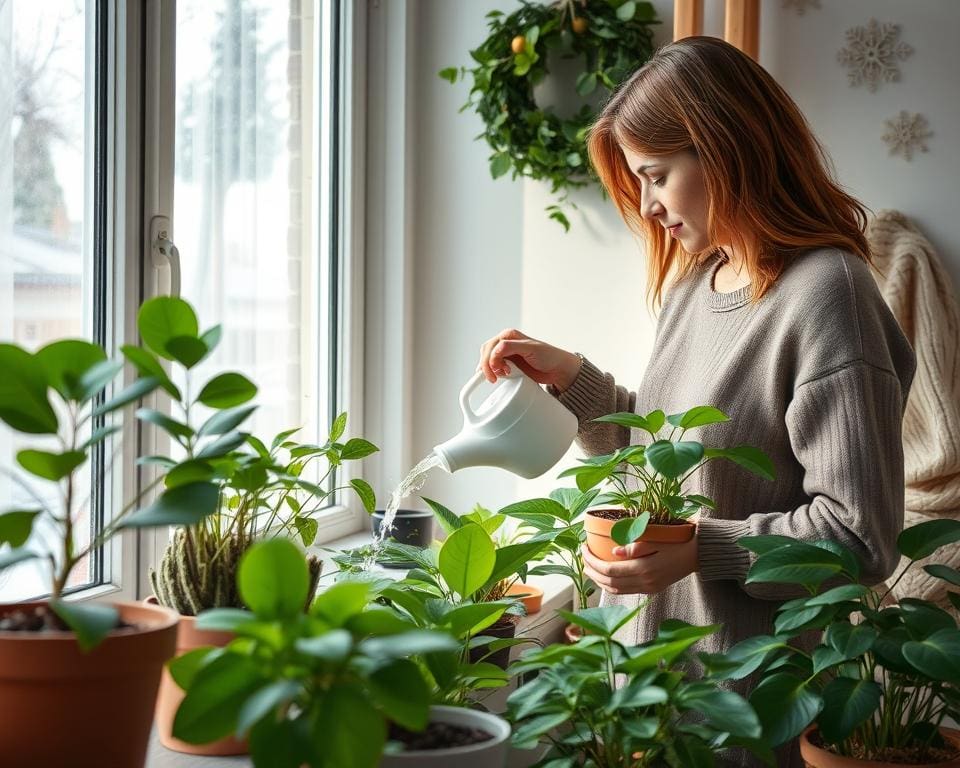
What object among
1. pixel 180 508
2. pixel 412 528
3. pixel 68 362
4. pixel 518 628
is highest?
pixel 68 362

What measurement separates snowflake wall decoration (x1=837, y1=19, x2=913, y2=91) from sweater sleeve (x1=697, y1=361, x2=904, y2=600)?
3.15 feet

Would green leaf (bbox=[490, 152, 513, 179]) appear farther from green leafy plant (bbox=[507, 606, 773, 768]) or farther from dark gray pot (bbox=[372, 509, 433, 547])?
green leafy plant (bbox=[507, 606, 773, 768])

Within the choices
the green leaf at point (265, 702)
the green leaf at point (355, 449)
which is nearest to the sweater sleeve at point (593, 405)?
the green leaf at point (355, 449)

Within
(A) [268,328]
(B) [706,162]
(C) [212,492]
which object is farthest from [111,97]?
(C) [212,492]

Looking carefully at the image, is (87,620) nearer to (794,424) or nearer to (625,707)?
(625,707)

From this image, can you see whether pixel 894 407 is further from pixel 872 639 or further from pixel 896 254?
pixel 896 254

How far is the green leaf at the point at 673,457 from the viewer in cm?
101

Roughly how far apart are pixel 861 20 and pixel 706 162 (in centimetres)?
89

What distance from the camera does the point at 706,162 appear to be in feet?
4.53

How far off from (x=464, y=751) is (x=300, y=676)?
0.17 metres

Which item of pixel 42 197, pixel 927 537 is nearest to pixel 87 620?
pixel 927 537

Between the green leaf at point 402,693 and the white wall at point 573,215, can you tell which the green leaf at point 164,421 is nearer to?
the green leaf at point 402,693

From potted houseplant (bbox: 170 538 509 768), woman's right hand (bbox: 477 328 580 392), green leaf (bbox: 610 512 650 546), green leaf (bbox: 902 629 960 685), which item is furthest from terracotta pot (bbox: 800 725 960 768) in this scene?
woman's right hand (bbox: 477 328 580 392)

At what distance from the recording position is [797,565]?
1006 mm
